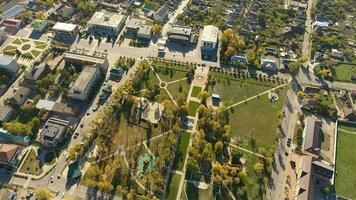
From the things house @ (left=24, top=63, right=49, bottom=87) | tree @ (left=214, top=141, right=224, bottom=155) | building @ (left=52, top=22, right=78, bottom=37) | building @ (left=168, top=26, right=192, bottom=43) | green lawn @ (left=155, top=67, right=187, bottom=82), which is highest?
building @ (left=168, top=26, right=192, bottom=43)

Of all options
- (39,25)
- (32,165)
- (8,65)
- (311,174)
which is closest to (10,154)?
(32,165)

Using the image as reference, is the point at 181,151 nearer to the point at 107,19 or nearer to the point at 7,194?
Result: the point at 7,194

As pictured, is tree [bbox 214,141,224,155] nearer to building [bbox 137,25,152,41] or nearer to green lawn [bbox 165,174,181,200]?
green lawn [bbox 165,174,181,200]

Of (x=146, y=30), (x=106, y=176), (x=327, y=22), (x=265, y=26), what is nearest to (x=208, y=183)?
(x=106, y=176)

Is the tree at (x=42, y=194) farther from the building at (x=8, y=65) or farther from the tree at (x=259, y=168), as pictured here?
the tree at (x=259, y=168)

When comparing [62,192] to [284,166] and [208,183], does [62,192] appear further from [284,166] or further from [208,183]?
[284,166]

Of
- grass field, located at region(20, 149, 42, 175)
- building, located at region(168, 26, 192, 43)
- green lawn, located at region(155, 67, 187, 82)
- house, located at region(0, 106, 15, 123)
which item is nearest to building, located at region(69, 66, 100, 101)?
house, located at region(0, 106, 15, 123)
